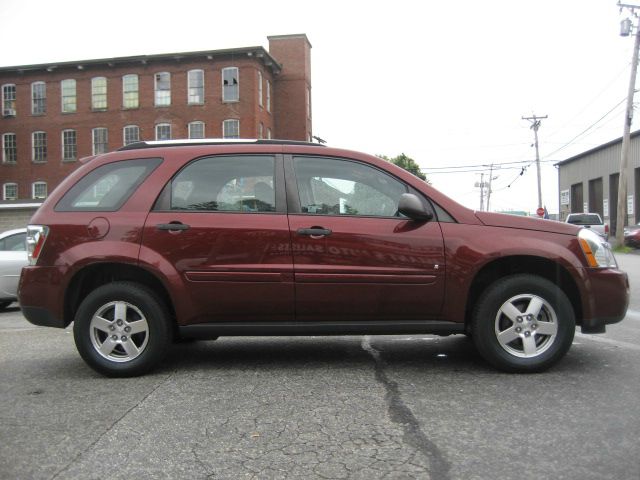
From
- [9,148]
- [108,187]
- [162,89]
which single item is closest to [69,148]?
[9,148]

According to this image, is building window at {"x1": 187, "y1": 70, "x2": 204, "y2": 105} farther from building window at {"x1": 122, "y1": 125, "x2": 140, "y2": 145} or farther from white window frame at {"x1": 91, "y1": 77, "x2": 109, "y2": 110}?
white window frame at {"x1": 91, "y1": 77, "x2": 109, "y2": 110}

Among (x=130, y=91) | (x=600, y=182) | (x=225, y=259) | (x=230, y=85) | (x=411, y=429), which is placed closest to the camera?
(x=411, y=429)

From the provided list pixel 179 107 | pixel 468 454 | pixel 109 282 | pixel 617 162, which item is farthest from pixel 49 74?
pixel 468 454

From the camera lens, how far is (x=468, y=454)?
120 inches

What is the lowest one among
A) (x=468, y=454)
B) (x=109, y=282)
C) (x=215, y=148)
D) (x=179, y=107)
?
(x=468, y=454)

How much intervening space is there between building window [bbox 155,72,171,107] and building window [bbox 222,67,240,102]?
4.11 m

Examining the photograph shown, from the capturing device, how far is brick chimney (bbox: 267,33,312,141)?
146ft

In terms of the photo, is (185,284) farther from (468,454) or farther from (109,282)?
(468,454)

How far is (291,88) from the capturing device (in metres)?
44.5

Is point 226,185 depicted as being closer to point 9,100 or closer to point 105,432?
point 105,432

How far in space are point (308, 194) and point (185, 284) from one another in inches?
47.5

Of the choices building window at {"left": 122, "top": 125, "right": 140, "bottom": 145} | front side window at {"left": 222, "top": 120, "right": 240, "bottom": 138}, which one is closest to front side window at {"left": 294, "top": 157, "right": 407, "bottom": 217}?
front side window at {"left": 222, "top": 120, "right": 240, "bottom": 138}

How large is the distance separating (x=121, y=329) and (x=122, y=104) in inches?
1576

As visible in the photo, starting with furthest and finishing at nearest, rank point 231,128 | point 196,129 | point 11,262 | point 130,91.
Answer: point 130,91 → point 196,129 → point 231,128 → point 11,262
